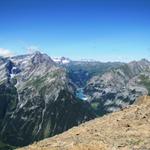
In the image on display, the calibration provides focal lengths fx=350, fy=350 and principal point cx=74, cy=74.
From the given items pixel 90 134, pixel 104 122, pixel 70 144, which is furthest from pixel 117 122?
pixel 70 144

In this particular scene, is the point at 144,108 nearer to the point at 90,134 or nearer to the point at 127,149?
the point at 90,134

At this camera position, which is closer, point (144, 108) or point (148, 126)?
point (148, 126)

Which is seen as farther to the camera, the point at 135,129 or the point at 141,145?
the point at 135,129

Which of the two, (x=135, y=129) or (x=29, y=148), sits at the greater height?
(x=135, y=129)

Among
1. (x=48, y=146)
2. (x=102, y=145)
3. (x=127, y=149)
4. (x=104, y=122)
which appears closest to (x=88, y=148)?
(x=102, y=145)

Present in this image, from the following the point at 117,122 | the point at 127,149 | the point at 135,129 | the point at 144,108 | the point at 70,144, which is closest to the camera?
the point at 127,149

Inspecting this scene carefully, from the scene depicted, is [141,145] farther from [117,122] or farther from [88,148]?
[117,122]

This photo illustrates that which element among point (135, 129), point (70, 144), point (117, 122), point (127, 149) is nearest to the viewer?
point (127, 149)

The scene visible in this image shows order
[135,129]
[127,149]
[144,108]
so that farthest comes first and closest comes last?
[144,108], [135,129], [127,149]

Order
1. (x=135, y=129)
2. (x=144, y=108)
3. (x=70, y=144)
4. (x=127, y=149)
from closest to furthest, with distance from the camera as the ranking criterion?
(x=127, y=149) → (x=70, y=144) → (x=135, y=129) → (x=144, y=108)
